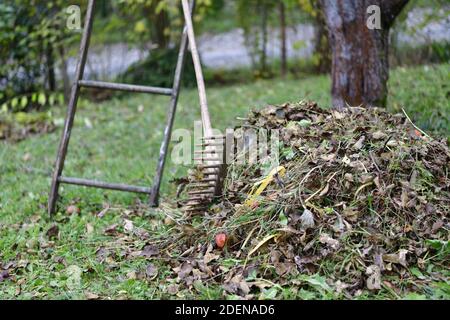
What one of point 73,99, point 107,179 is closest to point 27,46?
point 107,179

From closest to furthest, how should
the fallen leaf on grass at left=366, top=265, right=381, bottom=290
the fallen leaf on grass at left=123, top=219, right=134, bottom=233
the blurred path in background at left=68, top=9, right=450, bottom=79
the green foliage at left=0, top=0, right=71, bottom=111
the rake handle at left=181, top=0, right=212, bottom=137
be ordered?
the fallen leaf on grass at left=366, top=265, right=381, bottom=290 → the rake handle at left=181, top=0, right=212, bottom=137 → the fallen leaf on grass at left=123, top=219, right=134, bottom=233 → the green foliage at left=0, top=0, right=71, bottom=111 → the blurred path in background at left=68, top=9, right=450, bottom=79

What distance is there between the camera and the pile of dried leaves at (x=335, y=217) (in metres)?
2.95

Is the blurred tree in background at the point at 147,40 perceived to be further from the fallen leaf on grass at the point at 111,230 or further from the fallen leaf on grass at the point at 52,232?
the fallen leaf on grass at the point at 111,230

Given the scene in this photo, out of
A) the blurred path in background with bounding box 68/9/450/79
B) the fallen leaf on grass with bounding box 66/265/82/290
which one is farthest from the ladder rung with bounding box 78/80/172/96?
the blurred path in background with bounding box 68/9/450/79

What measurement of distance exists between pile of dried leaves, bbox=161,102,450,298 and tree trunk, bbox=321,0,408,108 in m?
1.31

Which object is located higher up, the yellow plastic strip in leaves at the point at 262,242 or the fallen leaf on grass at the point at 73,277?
the yellow plastic strip in leaves at the point at 262,242

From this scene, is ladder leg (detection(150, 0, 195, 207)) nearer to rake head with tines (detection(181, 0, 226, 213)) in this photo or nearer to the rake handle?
the rake handle

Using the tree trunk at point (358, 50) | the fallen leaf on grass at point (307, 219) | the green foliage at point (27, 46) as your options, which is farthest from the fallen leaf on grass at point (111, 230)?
the green foliage at point (27, 46)

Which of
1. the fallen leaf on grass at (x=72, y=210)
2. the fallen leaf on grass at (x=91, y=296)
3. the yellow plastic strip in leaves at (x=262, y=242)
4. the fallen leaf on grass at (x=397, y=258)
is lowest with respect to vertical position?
the fallen leaf on grass at (x=91, y=296)

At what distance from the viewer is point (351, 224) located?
3086 mm

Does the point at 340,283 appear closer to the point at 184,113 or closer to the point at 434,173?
the point at 434,173

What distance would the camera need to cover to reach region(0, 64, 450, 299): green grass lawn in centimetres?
326

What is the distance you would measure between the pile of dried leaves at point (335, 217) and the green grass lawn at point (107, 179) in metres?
0.12

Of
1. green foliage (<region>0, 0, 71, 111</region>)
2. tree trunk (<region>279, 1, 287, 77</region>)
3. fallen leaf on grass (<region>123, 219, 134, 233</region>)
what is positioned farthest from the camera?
tree trunk (<region>279, 1, 287, 77</region>)
